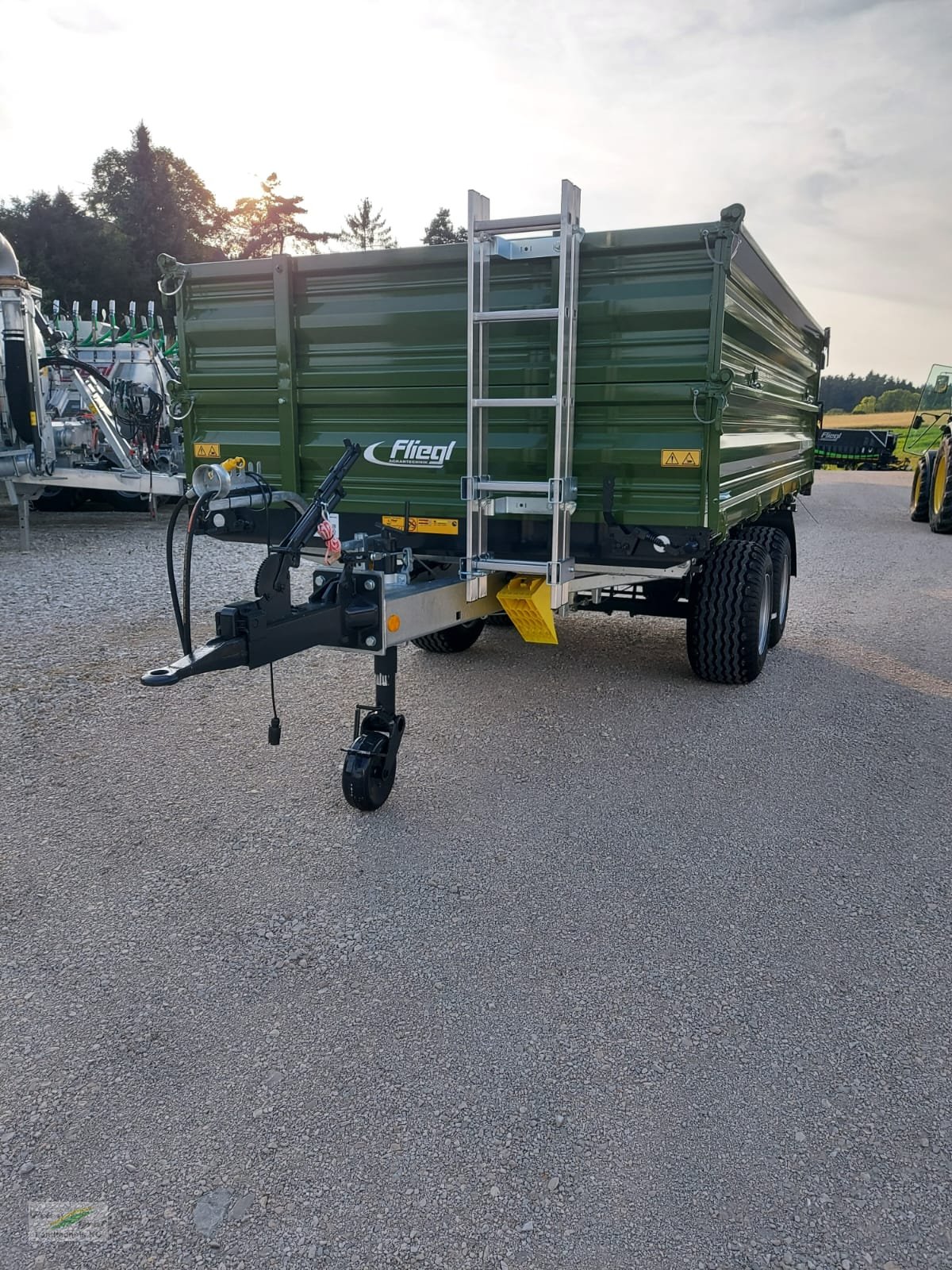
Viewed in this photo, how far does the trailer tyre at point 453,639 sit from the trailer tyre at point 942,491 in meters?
9.71

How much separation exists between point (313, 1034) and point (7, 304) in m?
9.86

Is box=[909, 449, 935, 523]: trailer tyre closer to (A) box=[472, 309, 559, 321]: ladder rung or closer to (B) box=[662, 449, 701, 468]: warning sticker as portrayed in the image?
(B) box=[662, 449, 701, 468]: warning sticker

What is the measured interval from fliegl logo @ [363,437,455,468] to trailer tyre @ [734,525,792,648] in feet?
7.79

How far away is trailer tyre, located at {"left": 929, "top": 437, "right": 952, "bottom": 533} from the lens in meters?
A: 13.4

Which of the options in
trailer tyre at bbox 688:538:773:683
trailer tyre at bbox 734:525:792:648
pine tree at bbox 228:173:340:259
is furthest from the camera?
pine tree at bbox 228:173:340:259

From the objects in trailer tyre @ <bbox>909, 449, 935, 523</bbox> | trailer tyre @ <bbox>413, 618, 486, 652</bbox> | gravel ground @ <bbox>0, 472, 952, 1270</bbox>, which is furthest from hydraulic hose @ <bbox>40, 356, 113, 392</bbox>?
trailer tyre @ <bbox>909, 449, 935, 523</bbox>

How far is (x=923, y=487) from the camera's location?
48.9ft

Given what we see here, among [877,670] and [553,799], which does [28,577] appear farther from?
[877,670]

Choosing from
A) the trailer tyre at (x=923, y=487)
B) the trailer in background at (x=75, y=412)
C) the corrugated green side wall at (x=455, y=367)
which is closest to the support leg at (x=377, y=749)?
the corrugated green side wall at (x=455, y=367)

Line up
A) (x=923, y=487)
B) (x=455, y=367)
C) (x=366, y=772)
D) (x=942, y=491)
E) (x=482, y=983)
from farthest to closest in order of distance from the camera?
(x=923, y=487), (x=942, y=491), (x=455, y=367), (x=366, y=772), (x=482, y=983)

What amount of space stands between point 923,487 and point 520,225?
12.9m

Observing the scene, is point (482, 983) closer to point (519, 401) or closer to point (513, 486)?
point (513, 486)

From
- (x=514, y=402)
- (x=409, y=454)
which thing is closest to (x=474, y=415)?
(x=514, y=402)

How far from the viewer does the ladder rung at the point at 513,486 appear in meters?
4.11
